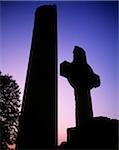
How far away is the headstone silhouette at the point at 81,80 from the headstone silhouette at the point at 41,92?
979 mm

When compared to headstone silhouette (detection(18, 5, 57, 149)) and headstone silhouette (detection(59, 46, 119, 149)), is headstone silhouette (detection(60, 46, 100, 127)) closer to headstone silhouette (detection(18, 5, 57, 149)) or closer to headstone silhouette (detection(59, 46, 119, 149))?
headstone silhouette (detection(59, 46, 119, 149))

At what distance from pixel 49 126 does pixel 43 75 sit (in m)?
1.33

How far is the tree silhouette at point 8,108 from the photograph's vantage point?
12.3 m

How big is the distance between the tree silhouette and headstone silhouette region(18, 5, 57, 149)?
5.19m

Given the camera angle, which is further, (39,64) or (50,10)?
(50,10)

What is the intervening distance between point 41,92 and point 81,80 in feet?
6.30

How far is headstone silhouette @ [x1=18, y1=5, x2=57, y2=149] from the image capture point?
23.4ft

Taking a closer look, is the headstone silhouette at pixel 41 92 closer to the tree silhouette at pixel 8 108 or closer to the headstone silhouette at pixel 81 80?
the headstone silhouette at pixel 81 80

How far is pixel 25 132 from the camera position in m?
7.14

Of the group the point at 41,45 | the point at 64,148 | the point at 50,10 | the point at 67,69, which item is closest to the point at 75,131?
the point at 64,148

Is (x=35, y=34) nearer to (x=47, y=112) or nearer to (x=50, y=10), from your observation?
(x=50, y=10)

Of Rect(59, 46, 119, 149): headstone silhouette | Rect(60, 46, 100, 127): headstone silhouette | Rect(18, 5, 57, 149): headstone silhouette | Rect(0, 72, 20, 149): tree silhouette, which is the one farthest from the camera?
Rect(0, 72, 20, 149): tree silhouette

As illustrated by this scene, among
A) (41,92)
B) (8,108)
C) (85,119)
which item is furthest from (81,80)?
(8,108)

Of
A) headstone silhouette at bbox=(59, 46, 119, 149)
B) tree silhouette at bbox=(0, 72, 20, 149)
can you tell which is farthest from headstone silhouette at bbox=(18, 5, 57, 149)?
tree silhouette at bbox=(0, 72, 20, 149)
